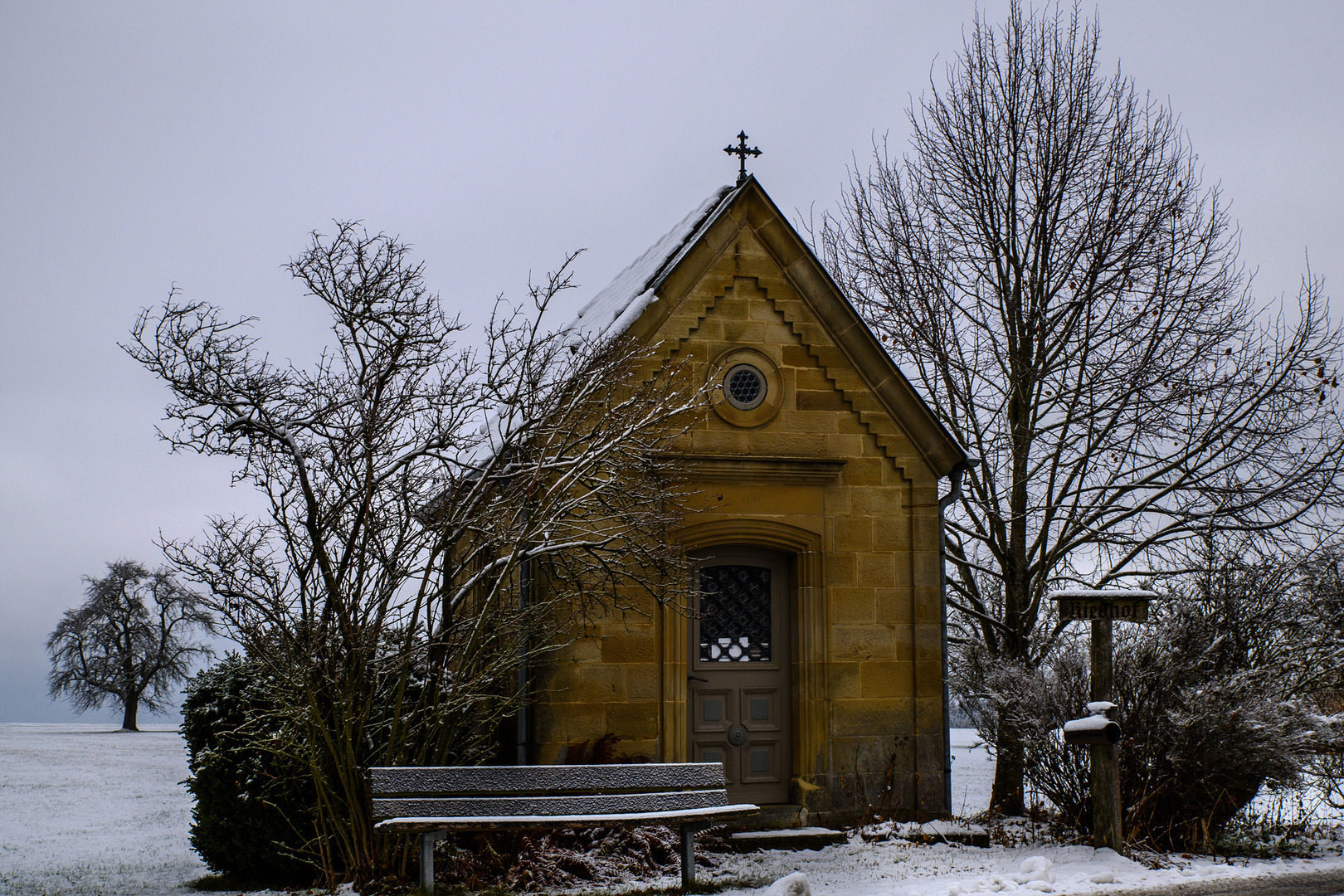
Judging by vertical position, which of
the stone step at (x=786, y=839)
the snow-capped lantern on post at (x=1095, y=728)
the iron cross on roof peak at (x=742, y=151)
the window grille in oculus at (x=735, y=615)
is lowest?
the stone step at (x=786, y=839)

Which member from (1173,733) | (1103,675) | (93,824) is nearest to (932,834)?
(1103,675)

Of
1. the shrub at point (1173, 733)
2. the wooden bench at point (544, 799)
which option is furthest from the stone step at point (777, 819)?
the shrub at point (1173, 733)

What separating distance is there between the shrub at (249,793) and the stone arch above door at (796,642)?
3.28m

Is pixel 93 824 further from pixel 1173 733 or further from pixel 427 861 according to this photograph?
pixel 1173 733

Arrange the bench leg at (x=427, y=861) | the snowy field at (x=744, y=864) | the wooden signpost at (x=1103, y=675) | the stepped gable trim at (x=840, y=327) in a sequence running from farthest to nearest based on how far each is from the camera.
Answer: the stepped gable trim at (x=840, y=327)
the wooden signpost at (x=1103, y=675)
the snowy field at (x=744, y=864)
the bench leg at (x=427, y=861)

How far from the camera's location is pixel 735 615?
10.5 m

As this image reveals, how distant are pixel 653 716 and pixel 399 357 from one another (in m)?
4.03

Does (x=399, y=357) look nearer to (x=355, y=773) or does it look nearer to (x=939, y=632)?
(x=355, y=773)

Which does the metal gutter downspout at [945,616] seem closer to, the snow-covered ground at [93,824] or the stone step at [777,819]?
the stone step at [777,819]

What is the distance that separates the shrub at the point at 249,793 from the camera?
7848mm

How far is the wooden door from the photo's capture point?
33.4ft

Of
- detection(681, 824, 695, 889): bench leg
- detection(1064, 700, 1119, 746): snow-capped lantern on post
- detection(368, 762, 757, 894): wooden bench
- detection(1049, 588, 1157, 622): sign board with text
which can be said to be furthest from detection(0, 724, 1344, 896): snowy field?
detection(1049, 588, 1157, 622): sign board with text

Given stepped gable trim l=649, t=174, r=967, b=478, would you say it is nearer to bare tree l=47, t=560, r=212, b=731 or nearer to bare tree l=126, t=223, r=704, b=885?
bare tree l=126, t=223, r=704, b=885

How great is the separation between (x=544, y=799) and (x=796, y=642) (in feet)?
12.0
